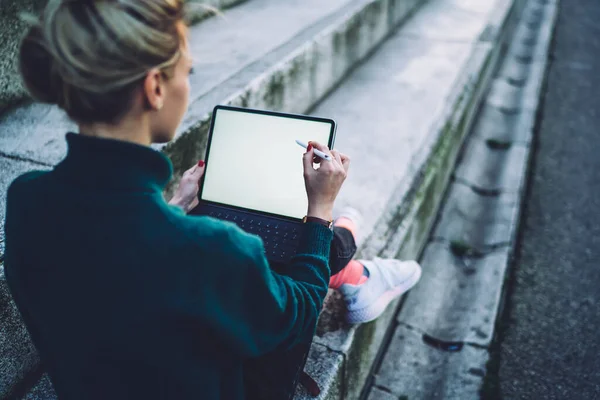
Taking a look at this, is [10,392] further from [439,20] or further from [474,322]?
[439,20]

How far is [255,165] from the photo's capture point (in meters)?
1.74

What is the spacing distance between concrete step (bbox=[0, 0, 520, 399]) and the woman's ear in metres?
1.01

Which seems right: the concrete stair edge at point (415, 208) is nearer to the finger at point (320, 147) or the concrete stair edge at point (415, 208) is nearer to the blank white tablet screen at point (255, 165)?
the blank white tablet screen at point (255, 165)

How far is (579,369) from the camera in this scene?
85.4 inches

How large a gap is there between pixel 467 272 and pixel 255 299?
2.14 m

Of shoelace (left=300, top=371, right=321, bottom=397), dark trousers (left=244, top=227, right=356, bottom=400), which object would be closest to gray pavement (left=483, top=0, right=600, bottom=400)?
shoelace (left=300, top=371, right=321, bottom=397)

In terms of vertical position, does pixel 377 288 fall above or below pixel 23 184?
below

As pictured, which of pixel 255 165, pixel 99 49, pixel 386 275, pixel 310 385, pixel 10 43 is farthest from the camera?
pixel 10 43

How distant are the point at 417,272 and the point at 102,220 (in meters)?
1.64

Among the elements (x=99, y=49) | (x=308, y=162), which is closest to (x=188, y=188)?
(x=308, y=162)

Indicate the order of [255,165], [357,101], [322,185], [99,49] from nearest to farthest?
[99,49] < [322,185] < [255,165] < [357,101]

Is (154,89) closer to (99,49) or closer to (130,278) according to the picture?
(99,49)

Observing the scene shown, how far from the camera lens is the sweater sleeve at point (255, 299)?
87 cm

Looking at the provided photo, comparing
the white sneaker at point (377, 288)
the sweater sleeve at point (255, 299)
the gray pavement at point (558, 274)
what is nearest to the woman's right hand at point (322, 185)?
the sweater sleeve at point (255, 299)
